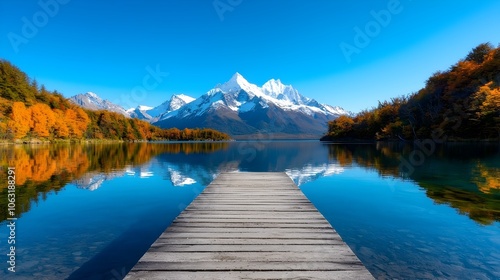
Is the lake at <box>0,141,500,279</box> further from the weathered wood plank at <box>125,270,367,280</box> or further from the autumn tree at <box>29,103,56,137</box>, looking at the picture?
the autumn tree at <box>29,103,56,137</box>

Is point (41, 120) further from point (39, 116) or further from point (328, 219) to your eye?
point (328, 219)

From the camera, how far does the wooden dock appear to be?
4.84m

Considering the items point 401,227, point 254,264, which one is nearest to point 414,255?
point 401,227

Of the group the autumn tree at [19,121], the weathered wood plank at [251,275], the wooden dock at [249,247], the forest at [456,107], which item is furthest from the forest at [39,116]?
the forest at [456,107]

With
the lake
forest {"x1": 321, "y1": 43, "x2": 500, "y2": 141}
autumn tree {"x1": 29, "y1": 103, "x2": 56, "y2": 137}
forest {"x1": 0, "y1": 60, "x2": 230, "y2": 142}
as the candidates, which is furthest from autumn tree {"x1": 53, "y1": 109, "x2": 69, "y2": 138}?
forest {"x1": 321, "y1": 43, "x2": 500, "y2": 141}

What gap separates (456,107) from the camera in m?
83.9

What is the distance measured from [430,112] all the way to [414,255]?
10358cm

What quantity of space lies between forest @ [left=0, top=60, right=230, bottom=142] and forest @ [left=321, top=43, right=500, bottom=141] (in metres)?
138

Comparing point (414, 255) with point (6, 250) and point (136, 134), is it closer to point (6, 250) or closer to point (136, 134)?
point (6, 250)

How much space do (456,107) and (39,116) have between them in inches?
5714

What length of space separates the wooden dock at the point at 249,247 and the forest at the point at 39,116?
104973 millimetres

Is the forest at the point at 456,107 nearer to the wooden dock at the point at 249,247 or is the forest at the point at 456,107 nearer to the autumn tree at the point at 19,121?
the wooden dock at the point at 249,247

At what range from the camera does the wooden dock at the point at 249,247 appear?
15.9 feet

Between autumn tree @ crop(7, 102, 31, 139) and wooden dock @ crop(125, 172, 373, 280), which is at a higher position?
autumn tree @ crop(7, 102, 31, 139)
